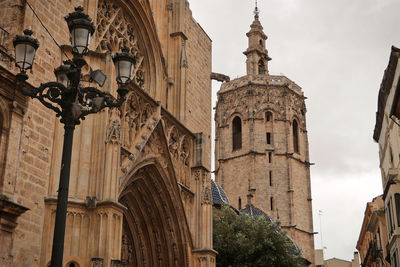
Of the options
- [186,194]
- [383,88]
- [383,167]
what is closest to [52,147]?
[186,194]

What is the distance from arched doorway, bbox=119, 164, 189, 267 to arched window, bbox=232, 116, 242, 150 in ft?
132

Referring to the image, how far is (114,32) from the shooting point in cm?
1753

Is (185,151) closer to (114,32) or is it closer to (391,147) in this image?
(114,32)

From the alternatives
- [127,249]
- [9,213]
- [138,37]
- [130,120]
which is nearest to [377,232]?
[127,249]

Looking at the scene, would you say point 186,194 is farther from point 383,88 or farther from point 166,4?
point 383,88

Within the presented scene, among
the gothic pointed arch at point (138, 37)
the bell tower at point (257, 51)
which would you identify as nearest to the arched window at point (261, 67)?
the bell tower at point (257, 51)

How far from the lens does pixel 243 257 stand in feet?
77.9

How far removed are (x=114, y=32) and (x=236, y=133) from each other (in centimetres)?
4177

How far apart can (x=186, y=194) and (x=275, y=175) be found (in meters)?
37.9

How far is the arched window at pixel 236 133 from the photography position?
58.0m

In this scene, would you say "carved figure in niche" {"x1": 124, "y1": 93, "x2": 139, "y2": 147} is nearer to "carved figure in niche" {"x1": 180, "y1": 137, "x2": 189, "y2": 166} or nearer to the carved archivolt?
the carved archivolt

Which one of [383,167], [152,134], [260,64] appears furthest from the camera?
[260,64]

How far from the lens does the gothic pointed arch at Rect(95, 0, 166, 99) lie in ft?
57.1

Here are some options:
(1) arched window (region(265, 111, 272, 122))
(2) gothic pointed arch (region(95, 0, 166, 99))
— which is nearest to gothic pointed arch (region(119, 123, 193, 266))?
(2) gothic pointed arch (region(95, 0, 166, 99))
